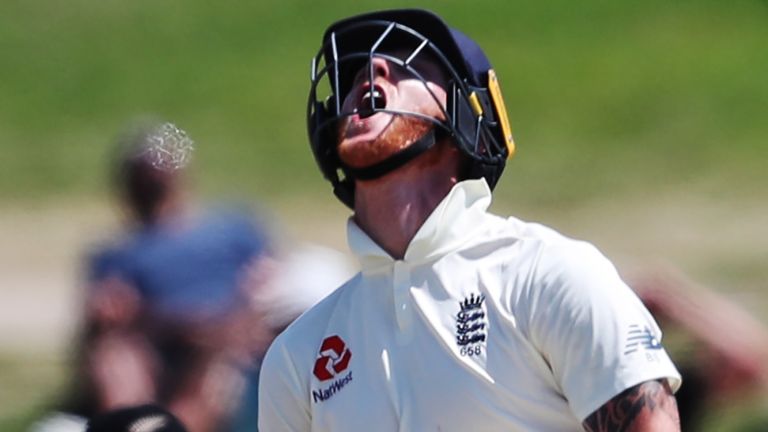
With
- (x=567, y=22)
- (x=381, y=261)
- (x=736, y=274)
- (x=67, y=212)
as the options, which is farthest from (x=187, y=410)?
(x=567, y=22)

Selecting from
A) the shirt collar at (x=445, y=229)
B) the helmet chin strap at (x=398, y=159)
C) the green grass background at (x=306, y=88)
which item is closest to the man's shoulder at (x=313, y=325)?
the shirt collar at (x=445, y=229)

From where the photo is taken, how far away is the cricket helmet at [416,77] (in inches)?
140

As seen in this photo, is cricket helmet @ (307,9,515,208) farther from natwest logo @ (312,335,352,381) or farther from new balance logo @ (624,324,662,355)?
new balance logo @ (624,324,662,355)

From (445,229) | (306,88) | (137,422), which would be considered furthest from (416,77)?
(306,88)

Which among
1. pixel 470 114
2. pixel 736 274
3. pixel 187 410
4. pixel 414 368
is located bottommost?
pixel 736 274

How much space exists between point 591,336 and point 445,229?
41 centimetres

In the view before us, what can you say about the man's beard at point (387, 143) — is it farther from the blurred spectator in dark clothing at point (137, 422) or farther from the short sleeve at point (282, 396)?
the blurred spectator in dark clothing at point (137, 422)

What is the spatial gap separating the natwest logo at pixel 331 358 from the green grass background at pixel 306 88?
10389 millimetres

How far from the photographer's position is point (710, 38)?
58.0 ft

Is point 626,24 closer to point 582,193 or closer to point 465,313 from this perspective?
point 582,193

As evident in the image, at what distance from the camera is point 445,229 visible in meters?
3.53

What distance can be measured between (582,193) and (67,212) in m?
4.04

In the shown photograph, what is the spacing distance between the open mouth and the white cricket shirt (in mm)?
215

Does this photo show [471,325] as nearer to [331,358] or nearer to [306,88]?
[331,358]
